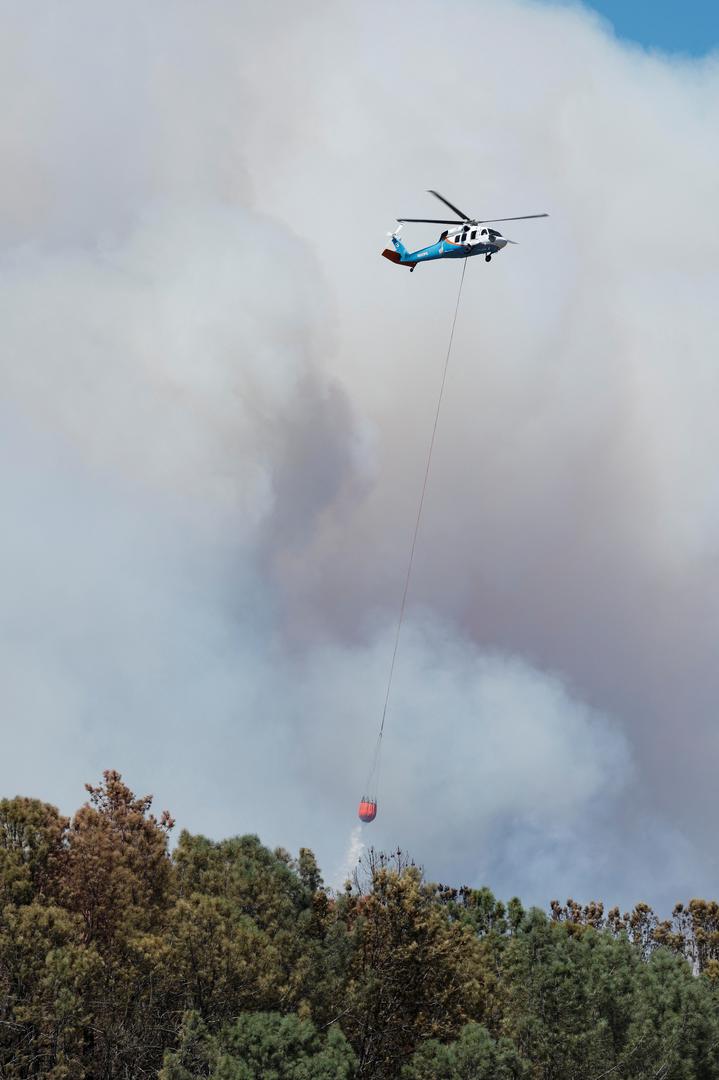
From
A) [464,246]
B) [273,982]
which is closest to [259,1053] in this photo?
Result: [273,982]

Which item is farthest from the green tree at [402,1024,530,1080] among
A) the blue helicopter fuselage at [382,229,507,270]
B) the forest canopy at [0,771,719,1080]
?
the blue helicopter fuselage at [382,229,507,270]

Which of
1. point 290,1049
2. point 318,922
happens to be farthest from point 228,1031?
point 318,922

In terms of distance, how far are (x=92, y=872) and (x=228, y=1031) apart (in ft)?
35.5

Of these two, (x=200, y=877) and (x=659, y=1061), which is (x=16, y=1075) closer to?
(x=200, y=877)

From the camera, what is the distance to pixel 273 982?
50.6 metres

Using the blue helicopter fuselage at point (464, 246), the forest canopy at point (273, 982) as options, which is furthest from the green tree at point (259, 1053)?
the blue helicopter fuselage at point (464, 246)

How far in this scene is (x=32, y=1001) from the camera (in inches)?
1938

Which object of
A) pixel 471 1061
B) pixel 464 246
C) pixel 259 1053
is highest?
pixel 464 246

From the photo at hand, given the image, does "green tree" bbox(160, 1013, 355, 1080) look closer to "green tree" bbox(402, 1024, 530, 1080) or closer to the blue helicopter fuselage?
"green tree" bbox(402, 1024, 530, 1080)

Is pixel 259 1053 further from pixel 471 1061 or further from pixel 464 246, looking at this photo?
pixel 464 246

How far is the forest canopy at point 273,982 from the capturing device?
48.2 metres

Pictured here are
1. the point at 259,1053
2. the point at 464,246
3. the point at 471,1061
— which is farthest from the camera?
the point at 464,246

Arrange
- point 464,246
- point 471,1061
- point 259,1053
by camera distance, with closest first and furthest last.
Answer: point 259,1053, point 471,1061, point 464,246

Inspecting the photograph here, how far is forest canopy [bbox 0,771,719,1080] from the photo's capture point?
48.2 m
